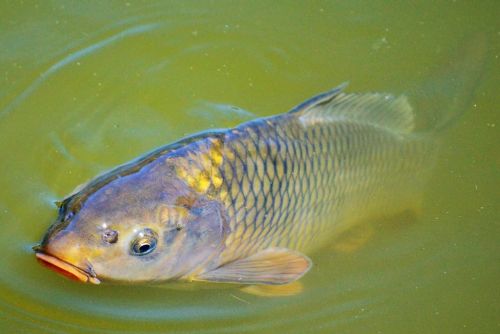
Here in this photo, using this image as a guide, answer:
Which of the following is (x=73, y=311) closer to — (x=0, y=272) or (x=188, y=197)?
(x=0, y=272)

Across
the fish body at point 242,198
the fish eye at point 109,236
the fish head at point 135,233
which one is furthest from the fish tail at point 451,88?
the fish eye at point 109,236

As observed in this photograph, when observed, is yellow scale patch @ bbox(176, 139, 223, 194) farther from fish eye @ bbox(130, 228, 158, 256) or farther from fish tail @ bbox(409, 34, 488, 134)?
fish tail @ bbox(409, 34, 488, 134)

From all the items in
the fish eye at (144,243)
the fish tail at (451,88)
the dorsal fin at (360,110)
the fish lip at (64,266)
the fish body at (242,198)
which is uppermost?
the fish tail at (451,88)

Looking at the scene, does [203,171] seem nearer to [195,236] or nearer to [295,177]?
[195,236]

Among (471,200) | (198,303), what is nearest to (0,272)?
(198,303)

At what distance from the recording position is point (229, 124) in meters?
3.51

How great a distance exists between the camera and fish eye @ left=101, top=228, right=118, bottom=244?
2234 millimetres

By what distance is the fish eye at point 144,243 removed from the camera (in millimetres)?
2312

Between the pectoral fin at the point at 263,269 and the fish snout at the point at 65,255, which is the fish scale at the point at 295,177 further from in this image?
the fish snout at the point at 65,255

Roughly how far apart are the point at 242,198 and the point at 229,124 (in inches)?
40.8

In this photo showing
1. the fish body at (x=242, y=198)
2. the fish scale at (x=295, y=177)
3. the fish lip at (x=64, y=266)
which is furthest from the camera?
the fish scale at (x=295, y=177)

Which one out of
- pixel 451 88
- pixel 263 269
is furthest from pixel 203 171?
pixel 451 88

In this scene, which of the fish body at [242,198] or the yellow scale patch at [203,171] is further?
the yellow scale patch at [203,171]

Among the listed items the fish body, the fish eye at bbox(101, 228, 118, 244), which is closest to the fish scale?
the fish body
